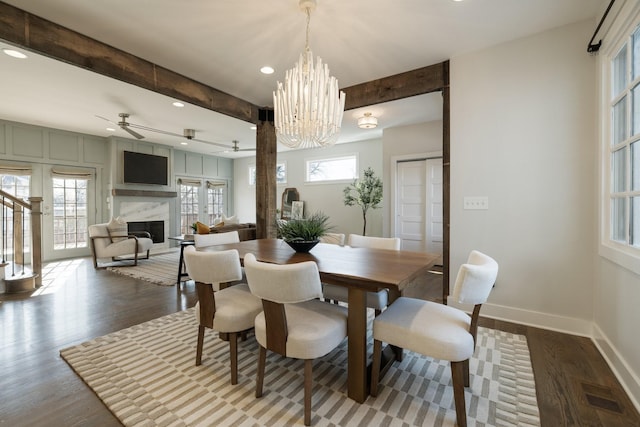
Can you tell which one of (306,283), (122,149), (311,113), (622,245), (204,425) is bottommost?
(204,425)

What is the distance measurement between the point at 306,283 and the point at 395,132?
463 cm

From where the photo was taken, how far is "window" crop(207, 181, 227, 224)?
8.41m

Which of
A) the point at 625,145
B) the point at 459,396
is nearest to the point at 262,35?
the point at 625,145

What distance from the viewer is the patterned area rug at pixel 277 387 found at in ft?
4.75

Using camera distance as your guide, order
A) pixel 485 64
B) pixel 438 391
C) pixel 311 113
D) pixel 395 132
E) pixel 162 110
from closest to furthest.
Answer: pixel 438 391
pixel 311 113
pixel 485 64
pixel 162 110
pixel 395 132

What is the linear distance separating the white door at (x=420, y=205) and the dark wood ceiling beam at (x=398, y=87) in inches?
81.1

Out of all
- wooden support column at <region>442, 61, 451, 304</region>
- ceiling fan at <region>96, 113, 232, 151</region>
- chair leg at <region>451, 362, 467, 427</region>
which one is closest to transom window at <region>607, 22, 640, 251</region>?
wooden support column at <region>442, 61, 451, 304</region>

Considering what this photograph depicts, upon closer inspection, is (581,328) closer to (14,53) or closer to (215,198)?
(14,53)

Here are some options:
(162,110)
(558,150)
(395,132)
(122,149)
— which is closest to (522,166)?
(558,150)

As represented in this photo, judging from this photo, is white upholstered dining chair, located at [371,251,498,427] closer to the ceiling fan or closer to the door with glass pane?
the ceiling fan

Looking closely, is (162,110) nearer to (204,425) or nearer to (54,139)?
(54,139)

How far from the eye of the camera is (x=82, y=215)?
6.12 m

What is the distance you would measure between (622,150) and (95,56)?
4.29 meters

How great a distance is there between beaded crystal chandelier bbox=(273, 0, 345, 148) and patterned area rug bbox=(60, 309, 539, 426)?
177cm
